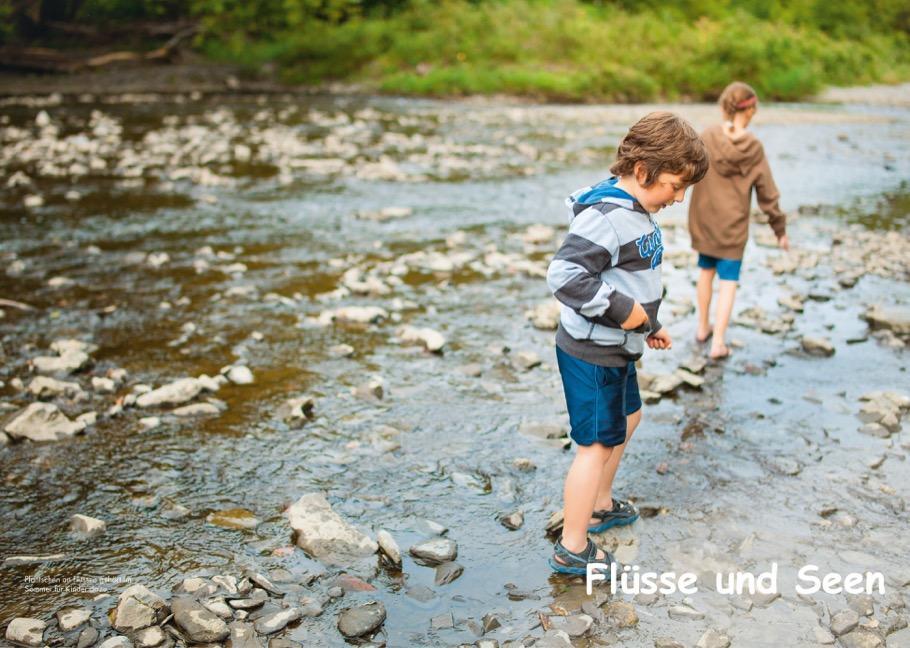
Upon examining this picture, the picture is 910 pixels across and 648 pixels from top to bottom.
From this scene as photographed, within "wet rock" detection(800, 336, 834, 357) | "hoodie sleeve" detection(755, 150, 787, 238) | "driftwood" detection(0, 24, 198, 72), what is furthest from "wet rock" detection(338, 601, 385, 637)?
"driftwood" detection(0, 24, 198, 72)

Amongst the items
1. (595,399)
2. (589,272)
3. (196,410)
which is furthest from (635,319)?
(196,410)

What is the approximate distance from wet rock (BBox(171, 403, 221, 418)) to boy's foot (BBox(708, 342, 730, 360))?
11.9ft

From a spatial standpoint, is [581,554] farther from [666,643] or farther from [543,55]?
[543,55]

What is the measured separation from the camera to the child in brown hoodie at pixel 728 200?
6266 millimetres

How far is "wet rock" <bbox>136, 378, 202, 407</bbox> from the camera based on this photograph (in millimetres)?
5301

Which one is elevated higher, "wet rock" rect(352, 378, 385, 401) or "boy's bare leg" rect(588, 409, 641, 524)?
"boy's bare leg" rect(588, 409, 641, 524)

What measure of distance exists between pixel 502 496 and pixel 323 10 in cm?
3090

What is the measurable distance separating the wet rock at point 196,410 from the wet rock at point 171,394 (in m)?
0.11

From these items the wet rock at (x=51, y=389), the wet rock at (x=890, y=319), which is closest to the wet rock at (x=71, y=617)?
the wet rock at (x=51, y=389)

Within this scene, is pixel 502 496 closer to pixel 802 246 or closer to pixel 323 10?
pixel 802 246

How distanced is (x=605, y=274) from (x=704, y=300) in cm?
343

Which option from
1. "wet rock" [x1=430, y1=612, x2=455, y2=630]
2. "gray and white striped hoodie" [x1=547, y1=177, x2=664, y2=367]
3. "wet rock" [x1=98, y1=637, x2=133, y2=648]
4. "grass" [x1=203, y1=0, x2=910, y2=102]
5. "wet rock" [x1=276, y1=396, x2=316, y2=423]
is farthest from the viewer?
"grass" [x1=203, y1=0, x2=910, y2=102]

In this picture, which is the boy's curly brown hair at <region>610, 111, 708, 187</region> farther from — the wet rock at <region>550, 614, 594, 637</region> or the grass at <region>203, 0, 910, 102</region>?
the grass at <region>203, 0, 910, 102</region>

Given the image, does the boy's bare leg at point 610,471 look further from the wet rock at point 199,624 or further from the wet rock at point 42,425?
the wet rock at point 42,425
